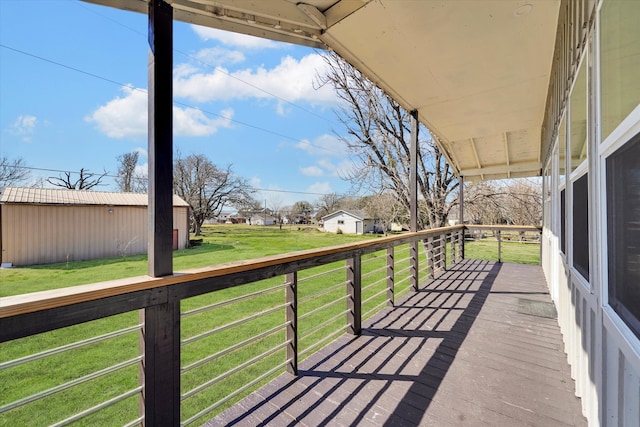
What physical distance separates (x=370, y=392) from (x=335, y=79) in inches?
364

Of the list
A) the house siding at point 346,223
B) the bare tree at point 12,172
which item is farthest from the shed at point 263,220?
the bare tree at point 12,172

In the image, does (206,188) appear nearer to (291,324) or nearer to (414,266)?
(414,266)

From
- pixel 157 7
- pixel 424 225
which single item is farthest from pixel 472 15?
pixel 424 225

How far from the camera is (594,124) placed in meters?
1.21

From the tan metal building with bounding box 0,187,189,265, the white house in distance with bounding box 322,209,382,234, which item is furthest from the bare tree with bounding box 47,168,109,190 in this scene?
the white house in distance with bounding box 322,209,382,234

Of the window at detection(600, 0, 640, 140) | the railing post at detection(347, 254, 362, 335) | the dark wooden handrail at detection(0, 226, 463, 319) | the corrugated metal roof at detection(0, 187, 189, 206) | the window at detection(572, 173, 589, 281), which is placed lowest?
the railing post at detection(347, 254, 362, 335)

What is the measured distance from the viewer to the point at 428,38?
221 cm

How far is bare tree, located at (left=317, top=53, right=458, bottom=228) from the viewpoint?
9117 millimetres

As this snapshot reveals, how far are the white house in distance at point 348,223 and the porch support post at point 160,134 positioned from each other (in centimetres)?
2989

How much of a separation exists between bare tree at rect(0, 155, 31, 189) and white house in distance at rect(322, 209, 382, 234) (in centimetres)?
2493

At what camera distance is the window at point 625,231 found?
2.62 feet

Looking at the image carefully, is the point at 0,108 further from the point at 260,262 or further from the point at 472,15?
the point at 472,15

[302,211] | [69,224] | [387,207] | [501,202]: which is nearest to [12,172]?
[69,224]

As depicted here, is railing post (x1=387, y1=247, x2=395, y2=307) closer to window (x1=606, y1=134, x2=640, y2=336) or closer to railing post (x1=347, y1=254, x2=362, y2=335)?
railing post (x1=347, y1=254, x2=362, y2=335)
